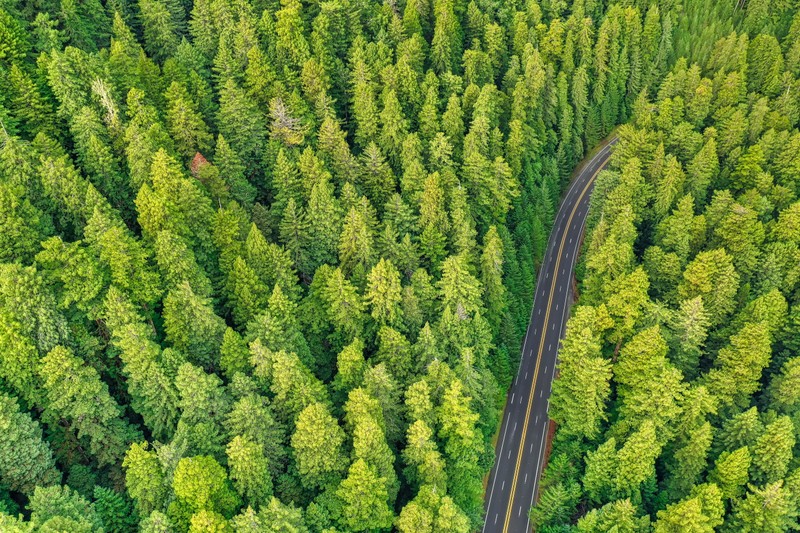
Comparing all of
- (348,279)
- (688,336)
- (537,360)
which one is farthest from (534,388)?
(348,279)

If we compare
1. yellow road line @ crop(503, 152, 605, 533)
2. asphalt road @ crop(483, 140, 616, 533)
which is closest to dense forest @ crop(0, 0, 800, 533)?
asphalt road @ crop(483, 140, 616, 533)

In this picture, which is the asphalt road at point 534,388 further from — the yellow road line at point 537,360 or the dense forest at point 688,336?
the dense forest at point 688,336

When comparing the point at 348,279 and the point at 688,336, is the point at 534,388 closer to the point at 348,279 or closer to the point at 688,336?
the point at 688,336

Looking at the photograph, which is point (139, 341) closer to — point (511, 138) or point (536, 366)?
point (536, 366)

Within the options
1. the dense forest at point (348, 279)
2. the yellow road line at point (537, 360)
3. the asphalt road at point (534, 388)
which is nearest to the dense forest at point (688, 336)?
the dense forest at point (348, 279)

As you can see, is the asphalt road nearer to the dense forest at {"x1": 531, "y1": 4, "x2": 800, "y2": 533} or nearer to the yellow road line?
the yellow road line
